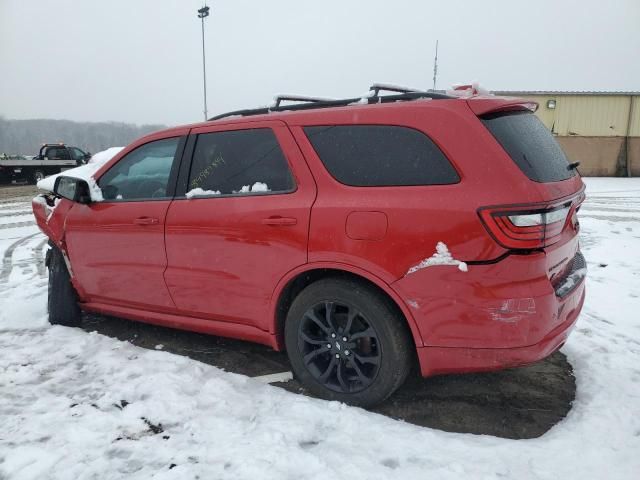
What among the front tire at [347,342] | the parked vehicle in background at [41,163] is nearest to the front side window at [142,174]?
the front tire at [347,342]

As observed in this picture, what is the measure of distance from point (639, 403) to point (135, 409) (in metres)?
2.92

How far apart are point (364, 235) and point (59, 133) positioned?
136 metres

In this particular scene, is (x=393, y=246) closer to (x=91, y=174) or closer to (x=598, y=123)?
(x=91, y=174)

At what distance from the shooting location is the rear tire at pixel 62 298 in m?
4.00

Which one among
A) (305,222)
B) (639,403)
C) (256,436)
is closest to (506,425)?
(639,403)

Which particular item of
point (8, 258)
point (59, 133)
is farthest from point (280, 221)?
point (59, 133)

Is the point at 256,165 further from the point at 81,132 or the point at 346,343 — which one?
the point at 81,132

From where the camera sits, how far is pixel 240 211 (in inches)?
116

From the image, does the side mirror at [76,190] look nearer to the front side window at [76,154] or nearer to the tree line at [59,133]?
the front side window at [76,154]

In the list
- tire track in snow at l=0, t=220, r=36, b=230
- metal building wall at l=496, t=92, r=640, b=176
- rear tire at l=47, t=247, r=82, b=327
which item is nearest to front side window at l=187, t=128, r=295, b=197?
rear tire at l=47, t=247, r=82, b=327

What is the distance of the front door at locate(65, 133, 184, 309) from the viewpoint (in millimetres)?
3365

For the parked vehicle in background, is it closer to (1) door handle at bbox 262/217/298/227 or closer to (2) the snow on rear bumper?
(1) door handle at bbox 262/217/298/227

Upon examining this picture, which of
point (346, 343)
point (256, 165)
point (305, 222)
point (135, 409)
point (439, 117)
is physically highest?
point (439, 117)

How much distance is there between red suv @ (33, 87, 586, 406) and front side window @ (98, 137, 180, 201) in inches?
0.7
